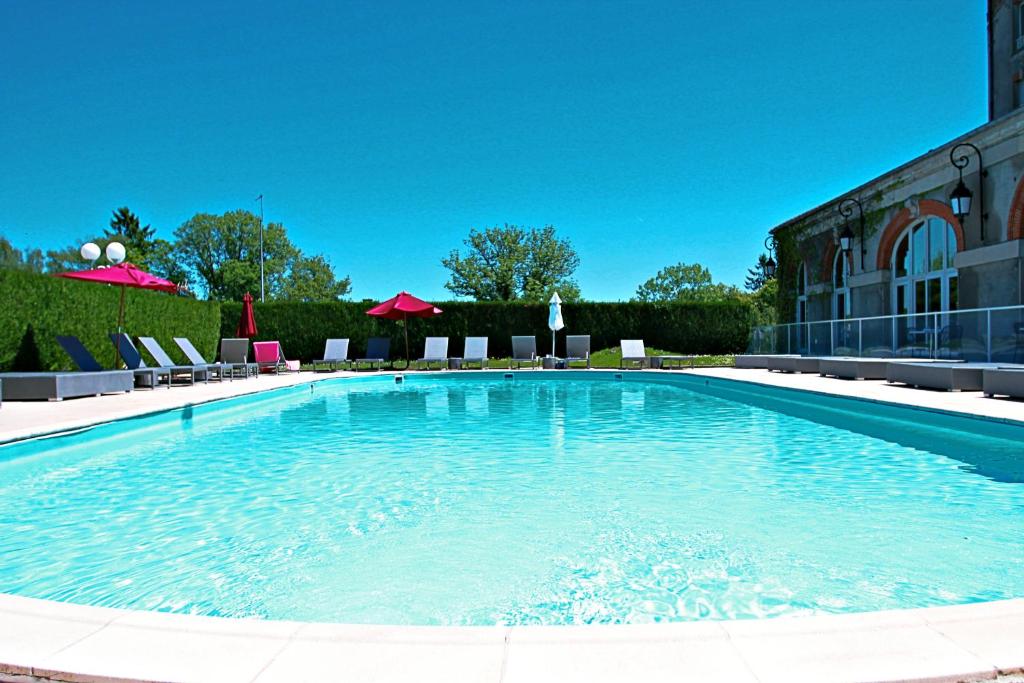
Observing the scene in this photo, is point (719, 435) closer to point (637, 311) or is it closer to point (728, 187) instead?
point (637, 311)

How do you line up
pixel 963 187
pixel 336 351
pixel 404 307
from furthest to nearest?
pixel 336 351 → pixel 404 307 → pixel 963 187

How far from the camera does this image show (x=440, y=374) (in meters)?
17.2

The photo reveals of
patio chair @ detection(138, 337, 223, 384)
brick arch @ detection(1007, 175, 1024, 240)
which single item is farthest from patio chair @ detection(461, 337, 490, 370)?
brick arch @ detection(1007, 175, 1024, 240)

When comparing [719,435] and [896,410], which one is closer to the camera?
[719,435]

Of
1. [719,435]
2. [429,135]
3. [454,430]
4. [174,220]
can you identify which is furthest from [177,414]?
[174,220]

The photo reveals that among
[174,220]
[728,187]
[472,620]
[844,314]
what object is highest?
[174,220]

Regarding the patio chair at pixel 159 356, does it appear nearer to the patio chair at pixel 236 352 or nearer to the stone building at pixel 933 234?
the patio chair at pixel 236 352

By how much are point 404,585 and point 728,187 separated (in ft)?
93.4

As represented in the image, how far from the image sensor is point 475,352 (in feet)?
64.3

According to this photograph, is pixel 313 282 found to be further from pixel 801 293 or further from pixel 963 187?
pixel 963 187

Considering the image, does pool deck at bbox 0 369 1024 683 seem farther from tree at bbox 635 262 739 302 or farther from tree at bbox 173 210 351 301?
tree at bbox 635 262 739 302

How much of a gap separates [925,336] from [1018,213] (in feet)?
9.53

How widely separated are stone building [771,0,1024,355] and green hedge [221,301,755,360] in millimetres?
2888

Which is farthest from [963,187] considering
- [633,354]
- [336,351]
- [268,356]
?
[268,356]
